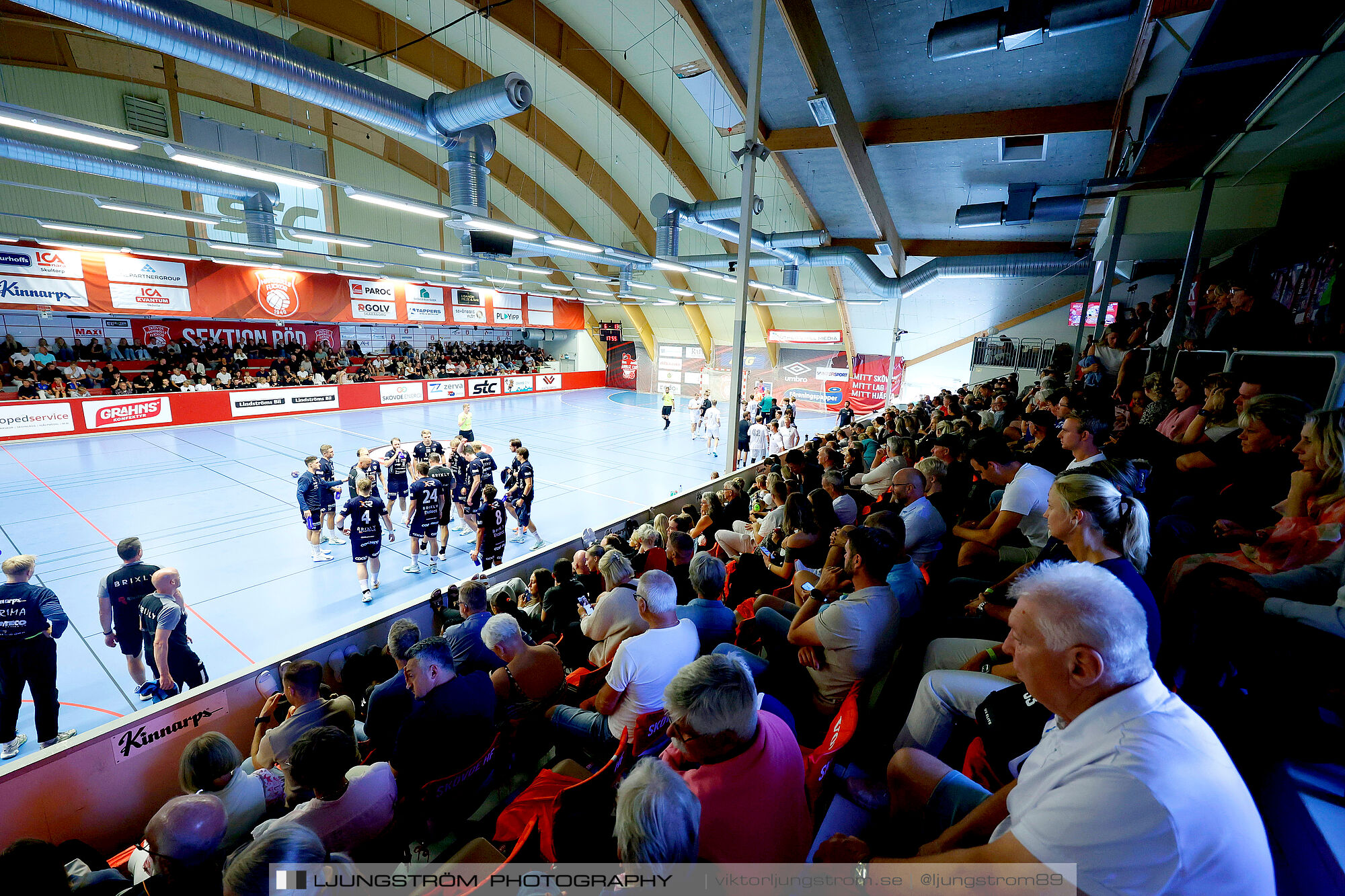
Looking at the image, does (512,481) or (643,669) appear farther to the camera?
(512,481)

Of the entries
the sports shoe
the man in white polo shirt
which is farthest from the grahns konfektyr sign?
the man in white polo shirt

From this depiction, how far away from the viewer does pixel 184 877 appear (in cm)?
178

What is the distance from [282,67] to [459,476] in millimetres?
6083

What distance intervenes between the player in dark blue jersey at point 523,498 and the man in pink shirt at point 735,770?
7.02 metres

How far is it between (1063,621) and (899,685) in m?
1.48

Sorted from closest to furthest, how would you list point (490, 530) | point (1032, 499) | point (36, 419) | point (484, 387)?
1. point (1032, 499)
2. point (490, 530)
3. point (36, 419)
4. point (484, 387)

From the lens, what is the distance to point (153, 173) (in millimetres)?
12266

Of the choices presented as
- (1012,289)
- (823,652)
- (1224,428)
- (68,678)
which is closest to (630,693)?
(823,652)

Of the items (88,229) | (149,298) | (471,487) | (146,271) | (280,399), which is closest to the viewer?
(471,487)

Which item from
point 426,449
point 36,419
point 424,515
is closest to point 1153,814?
point 424,515

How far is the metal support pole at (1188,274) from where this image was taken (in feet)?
17.7

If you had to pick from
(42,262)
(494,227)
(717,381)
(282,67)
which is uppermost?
(282,67)

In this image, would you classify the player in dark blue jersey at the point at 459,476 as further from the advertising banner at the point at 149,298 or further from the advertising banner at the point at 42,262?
the advertising banner at the point at 42,262

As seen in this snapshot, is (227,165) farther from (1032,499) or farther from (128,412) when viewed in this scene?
(128,412)
